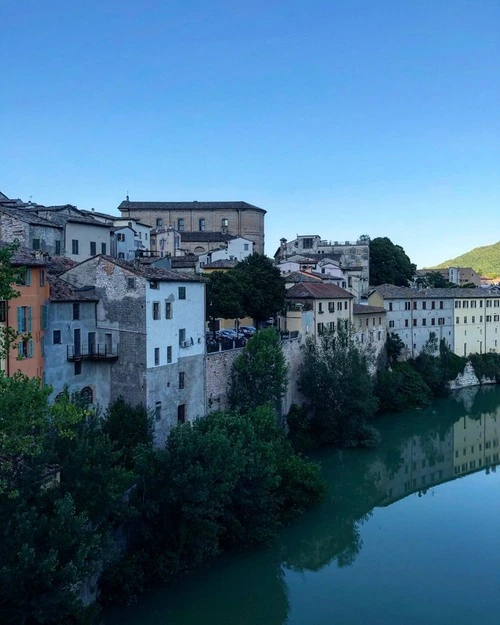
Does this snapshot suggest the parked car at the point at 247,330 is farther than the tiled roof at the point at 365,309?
No

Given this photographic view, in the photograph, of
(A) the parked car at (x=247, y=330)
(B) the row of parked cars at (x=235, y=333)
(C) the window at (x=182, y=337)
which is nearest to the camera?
(C) the window at (x=182, y=337)

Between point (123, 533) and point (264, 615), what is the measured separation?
4.42 meters

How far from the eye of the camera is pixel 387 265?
6200cm

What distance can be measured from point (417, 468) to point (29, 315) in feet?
65.5

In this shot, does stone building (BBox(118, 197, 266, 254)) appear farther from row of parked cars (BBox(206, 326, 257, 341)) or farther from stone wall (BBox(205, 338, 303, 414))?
stone wall (BBox(205, 338, 303, 414))

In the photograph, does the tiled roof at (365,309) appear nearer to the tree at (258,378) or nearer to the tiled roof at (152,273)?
the tree at (258,378)

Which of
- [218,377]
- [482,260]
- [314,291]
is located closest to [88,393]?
[218,377]

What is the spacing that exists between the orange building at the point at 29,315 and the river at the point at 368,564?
7584mm

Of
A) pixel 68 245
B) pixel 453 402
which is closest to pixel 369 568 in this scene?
pixel 68 245

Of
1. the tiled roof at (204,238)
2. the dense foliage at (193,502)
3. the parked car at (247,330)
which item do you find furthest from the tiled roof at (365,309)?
the dense foliage at (193,502)

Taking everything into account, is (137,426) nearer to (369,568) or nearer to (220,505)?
(220,505)

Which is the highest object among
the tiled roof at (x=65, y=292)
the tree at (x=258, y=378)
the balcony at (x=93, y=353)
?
the tiled roof at (x=65, y=292)

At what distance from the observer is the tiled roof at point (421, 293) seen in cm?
4736

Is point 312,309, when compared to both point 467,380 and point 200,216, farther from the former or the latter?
point 200,216
